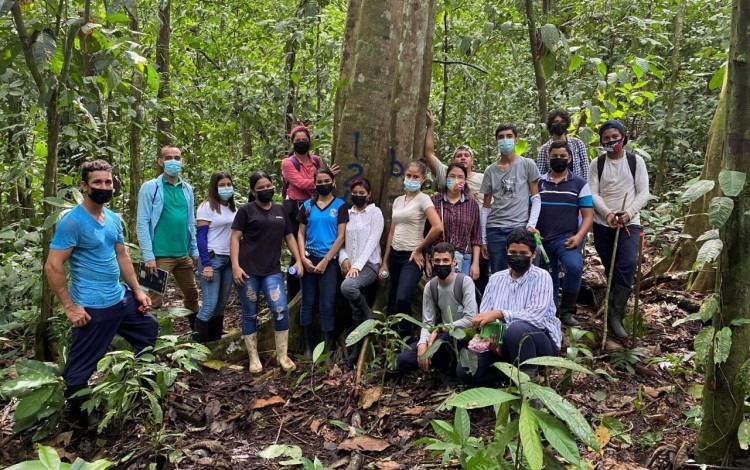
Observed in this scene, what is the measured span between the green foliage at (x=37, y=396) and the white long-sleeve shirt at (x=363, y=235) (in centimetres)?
274

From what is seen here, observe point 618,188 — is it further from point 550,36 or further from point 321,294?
point 321,294

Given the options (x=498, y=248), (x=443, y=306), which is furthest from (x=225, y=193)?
(x=498, y=248)

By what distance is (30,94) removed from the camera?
215 inches

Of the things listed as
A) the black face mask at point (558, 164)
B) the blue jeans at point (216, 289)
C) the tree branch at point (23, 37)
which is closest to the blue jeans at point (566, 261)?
the black face mask at point (558, 164)

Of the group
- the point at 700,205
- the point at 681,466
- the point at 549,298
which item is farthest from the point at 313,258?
the point at 700,205

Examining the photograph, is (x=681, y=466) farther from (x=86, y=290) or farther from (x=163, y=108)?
(x=163, y=108)

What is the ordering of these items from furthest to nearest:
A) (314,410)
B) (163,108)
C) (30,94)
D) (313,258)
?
(163,108) → (313,258) → (30,94) → (314,410)

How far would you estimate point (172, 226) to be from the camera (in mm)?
6160

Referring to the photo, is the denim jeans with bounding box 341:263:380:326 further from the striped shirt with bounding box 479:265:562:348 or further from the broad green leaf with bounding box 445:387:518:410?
the broad green leaf with bounding box 445:387:518:410

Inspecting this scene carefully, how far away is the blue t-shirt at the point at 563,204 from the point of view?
5.53 metres

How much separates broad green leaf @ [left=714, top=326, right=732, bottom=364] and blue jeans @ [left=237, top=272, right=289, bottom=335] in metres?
3.79

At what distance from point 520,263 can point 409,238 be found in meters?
1.40

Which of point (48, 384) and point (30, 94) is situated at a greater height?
point (30, 94)

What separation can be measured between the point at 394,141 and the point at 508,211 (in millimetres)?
1474
